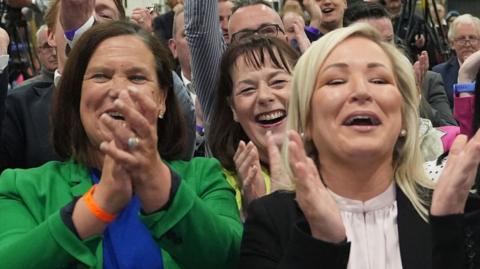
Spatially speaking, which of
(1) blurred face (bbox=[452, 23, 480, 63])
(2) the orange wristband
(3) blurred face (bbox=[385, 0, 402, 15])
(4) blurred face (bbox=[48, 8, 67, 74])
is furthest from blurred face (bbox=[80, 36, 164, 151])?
(1) blurred face (bbox=[452, 23, 480, 63])

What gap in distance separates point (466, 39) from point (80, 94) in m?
5.02

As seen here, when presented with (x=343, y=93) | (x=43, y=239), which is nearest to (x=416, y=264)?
(x=343, y=93)

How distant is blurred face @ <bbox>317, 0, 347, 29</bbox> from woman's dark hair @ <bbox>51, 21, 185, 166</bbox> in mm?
2495

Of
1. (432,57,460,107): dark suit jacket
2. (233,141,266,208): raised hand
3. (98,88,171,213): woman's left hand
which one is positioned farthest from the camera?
(432,57,460,107): dark suit jacket

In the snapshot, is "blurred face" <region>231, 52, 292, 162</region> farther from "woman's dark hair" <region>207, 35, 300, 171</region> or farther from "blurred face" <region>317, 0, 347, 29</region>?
"blurred face" <region>317, 0, 347, 29</region>

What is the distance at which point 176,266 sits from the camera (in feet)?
6.74

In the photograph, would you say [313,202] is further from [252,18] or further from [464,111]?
[252,18]

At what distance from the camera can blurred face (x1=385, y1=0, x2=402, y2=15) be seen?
6562 mm

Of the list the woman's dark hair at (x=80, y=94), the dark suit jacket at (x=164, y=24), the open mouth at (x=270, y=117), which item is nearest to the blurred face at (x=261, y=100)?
the open mouth at (x=270, y=117)

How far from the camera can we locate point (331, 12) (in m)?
4.79

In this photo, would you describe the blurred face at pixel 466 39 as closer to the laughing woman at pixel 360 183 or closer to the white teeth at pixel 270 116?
the white teeth at pixel 270 116

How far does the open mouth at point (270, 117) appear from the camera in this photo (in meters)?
2.73

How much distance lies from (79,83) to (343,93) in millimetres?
698

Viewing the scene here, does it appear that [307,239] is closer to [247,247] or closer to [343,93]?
[247,247]
